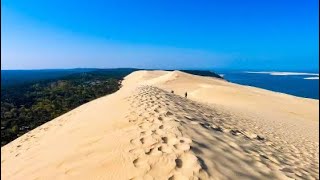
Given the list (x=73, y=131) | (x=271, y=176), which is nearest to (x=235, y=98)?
(x=73, y=131)

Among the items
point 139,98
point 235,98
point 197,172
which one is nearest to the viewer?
point 197,172

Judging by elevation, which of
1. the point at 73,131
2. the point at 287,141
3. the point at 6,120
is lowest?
the point at 6,120

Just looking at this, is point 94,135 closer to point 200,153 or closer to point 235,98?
point 200,153

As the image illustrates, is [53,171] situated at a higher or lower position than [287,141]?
higher

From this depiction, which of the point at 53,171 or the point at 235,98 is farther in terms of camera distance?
the point at 235,98

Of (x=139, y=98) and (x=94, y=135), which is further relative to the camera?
(x=139, y=98)

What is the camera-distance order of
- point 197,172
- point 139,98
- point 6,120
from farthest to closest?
point 6,120 → point 139,98 → point 197,172

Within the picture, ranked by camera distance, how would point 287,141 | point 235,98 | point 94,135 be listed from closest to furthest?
1. point 94,135
2. point 287,141
3. point 235,98

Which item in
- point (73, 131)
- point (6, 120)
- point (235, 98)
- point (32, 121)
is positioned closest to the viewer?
point (73, 131)

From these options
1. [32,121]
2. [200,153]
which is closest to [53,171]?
[200,153]
